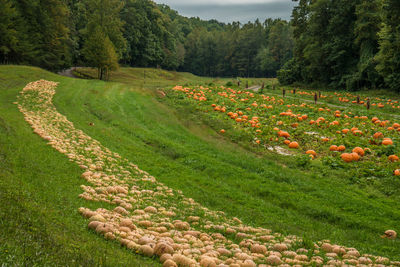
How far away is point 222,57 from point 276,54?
2711 cm

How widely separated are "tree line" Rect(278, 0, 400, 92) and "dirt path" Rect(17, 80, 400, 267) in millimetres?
37792

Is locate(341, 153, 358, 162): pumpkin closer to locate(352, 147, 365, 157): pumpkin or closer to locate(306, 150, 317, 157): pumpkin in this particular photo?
locate(352, 147, 365, 157): pumpkin

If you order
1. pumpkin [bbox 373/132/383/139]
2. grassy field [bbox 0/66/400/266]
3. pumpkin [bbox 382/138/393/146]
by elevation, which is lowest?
grassy field [bbox 0/66/400/266]

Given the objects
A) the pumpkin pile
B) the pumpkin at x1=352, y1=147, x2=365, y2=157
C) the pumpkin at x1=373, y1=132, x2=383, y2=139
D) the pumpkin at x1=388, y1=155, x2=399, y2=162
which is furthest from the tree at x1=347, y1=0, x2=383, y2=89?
the pumpkin at x1=388, y1=155, x2=399, y2=162

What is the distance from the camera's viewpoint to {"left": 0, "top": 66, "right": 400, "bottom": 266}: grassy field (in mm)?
4590

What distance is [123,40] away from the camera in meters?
68.6

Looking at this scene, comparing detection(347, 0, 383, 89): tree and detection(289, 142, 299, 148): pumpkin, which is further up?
detection(347, 0, 383, 89): tree

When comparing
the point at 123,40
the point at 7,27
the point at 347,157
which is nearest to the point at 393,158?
the point at 347,157

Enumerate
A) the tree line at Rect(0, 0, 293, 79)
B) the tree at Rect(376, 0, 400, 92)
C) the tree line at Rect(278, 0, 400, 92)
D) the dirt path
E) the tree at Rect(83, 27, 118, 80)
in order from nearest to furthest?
1. the dirt path
2. the tree at Rect(376, 0, 400, 92)
3. the tree line at Rect(278, 0, 400, 92)
4. the tree line at Rect(0, 0, 293, 79)
5. the tree at Rect(83, 27, 118, 80)

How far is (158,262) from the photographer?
5.11 m

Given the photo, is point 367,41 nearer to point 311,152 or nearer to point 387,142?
point 387,142

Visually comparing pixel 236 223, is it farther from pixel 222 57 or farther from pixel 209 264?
pixel 222 57

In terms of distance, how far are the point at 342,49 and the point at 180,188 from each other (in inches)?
2157

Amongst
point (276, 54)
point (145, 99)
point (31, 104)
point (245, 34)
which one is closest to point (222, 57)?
point (245, 34)
